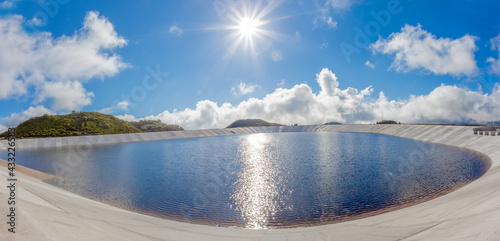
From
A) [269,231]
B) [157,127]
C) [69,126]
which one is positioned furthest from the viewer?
[157,127]

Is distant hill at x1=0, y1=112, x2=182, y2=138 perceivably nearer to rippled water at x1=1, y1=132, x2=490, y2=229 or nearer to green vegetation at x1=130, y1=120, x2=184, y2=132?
green vegetation at x1=130, y1=120, x2=184, y2=132

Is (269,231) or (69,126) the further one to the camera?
(69,126)

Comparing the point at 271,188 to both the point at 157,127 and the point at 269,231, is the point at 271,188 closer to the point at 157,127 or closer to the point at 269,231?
the point at 269,231

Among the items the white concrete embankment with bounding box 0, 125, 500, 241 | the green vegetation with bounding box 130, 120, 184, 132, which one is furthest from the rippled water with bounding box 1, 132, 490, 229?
the green vegetation with bounding box 130, 120, 184, 132

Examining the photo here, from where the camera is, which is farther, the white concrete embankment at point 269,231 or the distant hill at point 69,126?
the distant hill at point 69,126

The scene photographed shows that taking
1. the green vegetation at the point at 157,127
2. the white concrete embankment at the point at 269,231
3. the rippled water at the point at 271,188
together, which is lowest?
the rippled water at the point at 271,188

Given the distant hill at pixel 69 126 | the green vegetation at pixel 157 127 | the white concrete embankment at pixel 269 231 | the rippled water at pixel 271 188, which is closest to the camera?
the white concrete embankment at pixel 269 231

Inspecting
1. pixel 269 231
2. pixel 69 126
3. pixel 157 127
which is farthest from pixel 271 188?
pixel 157 127

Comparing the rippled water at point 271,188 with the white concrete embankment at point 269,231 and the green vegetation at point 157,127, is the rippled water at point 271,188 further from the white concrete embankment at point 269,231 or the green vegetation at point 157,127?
the green vegetation at point 157,127

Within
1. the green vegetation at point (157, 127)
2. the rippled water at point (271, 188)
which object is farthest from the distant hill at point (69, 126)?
the rippled water at point (271, 188)

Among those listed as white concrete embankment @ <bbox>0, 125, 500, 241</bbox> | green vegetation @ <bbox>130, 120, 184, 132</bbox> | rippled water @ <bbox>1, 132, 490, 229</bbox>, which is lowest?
rippled water @ <bbox>1, 132, 490, 229</bbox>

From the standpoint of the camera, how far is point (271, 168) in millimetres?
30359

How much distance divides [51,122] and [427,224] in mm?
152090

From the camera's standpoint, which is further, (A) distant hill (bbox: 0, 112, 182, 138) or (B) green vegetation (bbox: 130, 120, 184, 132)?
(B) green vegetation (bbox: 130, 120, 184, 132)
